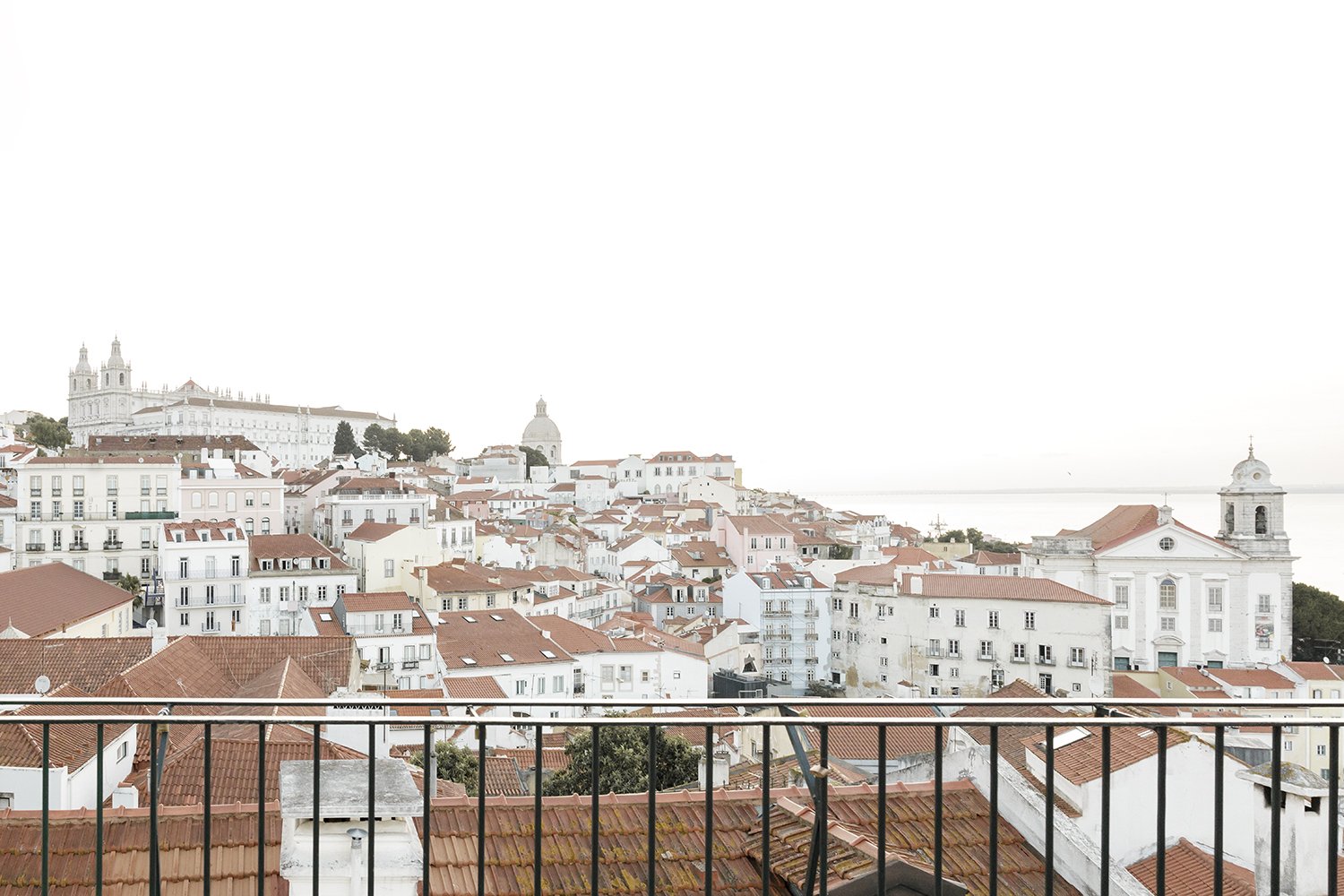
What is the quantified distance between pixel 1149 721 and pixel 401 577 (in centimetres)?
3987

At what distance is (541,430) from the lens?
417 ft

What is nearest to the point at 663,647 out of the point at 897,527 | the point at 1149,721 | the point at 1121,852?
the point at 1121,852

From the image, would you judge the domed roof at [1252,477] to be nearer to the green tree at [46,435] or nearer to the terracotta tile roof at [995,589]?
the terracotta tile roof at [995,589]

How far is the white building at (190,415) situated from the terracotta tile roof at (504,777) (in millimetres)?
88128

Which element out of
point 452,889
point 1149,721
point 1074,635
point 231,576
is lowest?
point 1074,635

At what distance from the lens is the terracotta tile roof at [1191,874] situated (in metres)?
6.34

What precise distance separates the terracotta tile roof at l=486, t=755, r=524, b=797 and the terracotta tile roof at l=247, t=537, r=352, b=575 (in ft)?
68.4

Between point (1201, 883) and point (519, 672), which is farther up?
point (1201, 883)

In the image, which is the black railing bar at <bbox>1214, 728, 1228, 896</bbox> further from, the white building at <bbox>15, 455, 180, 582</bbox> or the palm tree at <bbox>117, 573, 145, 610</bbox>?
the white building at <bbox>15, 455, 180, 582</bbox>

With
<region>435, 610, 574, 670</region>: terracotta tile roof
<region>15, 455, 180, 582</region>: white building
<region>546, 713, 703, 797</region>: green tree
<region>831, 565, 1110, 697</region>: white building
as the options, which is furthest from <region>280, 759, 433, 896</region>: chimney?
<region>15, 455, 180, 582</region>: white building

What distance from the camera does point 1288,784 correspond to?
5.14 meters

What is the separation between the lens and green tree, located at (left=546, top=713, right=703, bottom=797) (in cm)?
1449

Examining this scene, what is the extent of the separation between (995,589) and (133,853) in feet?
122

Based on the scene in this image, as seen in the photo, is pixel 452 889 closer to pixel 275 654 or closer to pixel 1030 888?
pixel 1030 888
